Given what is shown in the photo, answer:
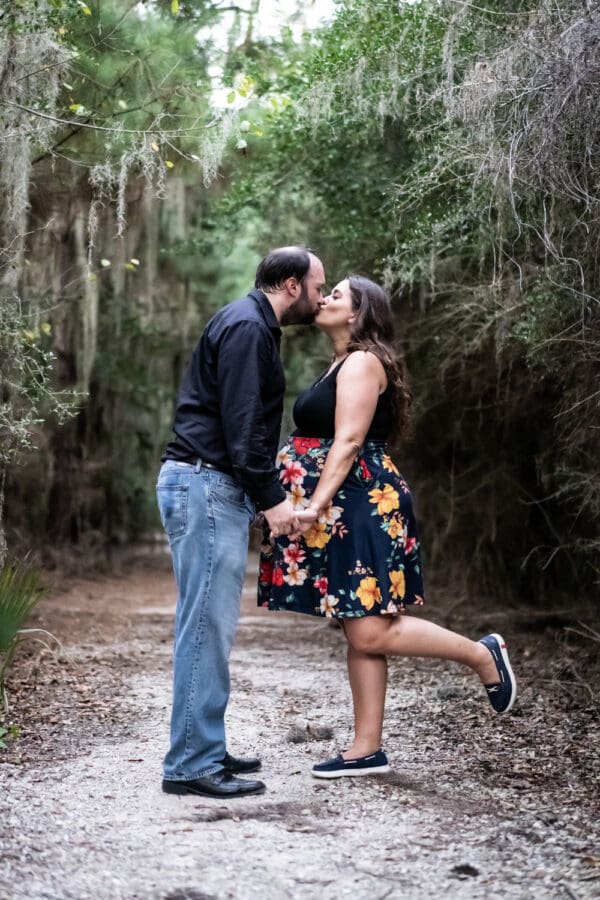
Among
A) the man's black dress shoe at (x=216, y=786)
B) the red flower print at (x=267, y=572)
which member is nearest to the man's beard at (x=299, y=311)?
the red flower print at (x=267, y=572)

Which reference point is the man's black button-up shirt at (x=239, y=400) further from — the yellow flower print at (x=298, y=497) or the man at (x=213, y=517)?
the yellow flower print at (x=298, y=497)

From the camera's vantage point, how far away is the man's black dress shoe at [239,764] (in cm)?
382

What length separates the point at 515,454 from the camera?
7.29 m

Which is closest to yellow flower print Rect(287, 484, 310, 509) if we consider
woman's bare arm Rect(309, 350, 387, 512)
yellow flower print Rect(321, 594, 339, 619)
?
woman's bare arm Rect(309, 350, 387, 512)

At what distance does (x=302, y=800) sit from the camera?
3506 millimetres

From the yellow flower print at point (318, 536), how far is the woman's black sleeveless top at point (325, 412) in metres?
0.34

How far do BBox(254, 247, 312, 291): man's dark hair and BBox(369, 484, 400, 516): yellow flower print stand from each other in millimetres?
817

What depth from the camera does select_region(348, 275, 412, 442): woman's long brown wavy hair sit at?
12.4ft

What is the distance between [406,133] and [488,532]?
3102mm

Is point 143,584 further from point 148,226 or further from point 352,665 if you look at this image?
point 352,665

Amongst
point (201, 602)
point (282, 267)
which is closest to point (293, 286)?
point (282, 267)

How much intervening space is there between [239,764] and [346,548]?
0.94 m

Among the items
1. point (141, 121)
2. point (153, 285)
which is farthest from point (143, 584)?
point (141, 121)

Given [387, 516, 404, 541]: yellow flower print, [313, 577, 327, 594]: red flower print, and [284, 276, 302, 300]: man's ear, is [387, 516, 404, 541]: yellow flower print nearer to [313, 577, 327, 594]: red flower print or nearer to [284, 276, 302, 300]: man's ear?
[313, 577, 327, 594]: red flower print
